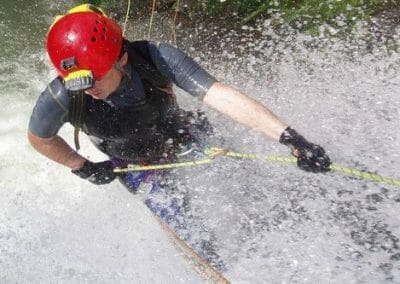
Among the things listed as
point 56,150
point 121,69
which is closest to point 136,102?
point 121,69

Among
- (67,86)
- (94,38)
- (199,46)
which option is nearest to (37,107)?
(67,86)

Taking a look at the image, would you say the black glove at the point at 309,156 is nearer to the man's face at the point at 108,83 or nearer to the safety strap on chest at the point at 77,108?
the man's face at the point at 108,83

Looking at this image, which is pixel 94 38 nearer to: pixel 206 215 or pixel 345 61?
pixel 206 215

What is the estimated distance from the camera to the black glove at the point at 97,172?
342 cm

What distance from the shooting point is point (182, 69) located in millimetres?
2908

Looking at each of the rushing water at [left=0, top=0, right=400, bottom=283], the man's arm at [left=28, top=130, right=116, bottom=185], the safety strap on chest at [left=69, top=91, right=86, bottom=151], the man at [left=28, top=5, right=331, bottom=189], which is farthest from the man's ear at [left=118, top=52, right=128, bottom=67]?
the rushing water at [left=0, top=0, right=400, bottom=283]

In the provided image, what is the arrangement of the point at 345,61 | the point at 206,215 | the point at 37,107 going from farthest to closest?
the point at 345,61, the point at 206,215, the point at 37,107

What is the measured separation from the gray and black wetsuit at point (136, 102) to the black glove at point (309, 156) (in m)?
0.64

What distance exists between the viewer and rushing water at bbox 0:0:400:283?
11.0 feet

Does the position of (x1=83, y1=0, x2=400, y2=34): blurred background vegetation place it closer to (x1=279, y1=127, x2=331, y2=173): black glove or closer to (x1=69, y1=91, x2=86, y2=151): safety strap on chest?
(x1=279, y1=127, x2=331, y2=173): black glove

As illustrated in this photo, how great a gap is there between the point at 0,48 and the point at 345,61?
479cm

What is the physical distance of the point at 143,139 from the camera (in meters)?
3.36

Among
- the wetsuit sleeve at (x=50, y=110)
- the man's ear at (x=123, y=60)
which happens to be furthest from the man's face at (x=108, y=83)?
the wetsuit sleeve at (x=50, y=110)

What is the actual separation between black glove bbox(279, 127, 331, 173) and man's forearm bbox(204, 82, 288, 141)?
0.43ft
